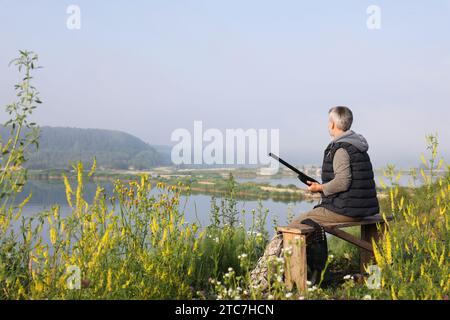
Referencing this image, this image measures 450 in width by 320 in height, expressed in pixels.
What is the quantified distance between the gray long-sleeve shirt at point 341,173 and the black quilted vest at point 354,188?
5 centimetres

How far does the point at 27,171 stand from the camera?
3.87 meters

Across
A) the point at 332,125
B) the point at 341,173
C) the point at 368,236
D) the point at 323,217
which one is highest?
the point at 332,125

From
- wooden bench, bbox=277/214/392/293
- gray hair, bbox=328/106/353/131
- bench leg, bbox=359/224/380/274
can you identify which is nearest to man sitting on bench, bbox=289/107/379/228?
gray hair, bbox=328/106/353/131

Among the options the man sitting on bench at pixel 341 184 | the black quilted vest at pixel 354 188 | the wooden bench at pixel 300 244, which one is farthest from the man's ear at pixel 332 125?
the wooden bench at pixel 300 244

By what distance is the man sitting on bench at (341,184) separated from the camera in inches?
208

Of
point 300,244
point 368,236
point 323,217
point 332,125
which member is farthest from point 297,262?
point 332,125

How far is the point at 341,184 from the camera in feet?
17.3

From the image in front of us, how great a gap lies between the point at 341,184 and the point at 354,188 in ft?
0.54

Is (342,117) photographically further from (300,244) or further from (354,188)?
(300,244)

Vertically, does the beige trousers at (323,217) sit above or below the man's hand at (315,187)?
below

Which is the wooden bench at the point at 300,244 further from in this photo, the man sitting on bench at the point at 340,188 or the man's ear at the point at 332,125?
the man's ear at the point at 332,125

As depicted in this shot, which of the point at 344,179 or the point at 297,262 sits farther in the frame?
the point at 344,179

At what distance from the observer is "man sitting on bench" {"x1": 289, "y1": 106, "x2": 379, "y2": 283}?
5.27 metres
